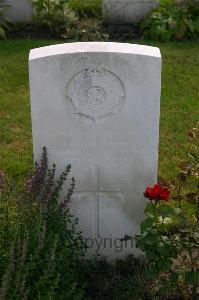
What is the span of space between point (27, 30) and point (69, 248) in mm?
5325

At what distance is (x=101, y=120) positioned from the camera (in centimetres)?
382

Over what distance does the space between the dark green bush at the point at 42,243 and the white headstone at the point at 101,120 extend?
0.45 feet

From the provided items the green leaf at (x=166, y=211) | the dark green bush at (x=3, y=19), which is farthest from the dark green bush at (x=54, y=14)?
the green leaf at (x=166, y=211)

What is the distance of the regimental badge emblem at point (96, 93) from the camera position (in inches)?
146

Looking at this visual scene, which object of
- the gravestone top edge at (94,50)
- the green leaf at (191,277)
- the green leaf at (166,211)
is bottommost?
the green leaf at (191,277)

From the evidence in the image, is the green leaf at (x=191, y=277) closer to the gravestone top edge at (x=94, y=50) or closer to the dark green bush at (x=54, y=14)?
the gravestone top edge at (x=94, y=50)

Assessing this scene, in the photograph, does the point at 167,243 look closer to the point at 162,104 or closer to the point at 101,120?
the point at 101,120

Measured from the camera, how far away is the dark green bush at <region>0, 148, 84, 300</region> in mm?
3387

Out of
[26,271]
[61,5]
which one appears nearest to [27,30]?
[61,5]

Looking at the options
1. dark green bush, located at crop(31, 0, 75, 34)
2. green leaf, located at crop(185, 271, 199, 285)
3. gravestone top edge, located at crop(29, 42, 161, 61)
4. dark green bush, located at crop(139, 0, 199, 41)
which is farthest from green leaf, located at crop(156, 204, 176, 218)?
dark green bush, located at crop(31, 0, 75, 34)

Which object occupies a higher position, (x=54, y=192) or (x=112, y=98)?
(x=112, y=98)

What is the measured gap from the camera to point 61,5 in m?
8.37

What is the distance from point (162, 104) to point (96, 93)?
9.52 ft

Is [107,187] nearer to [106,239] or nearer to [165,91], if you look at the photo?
[106,239]
